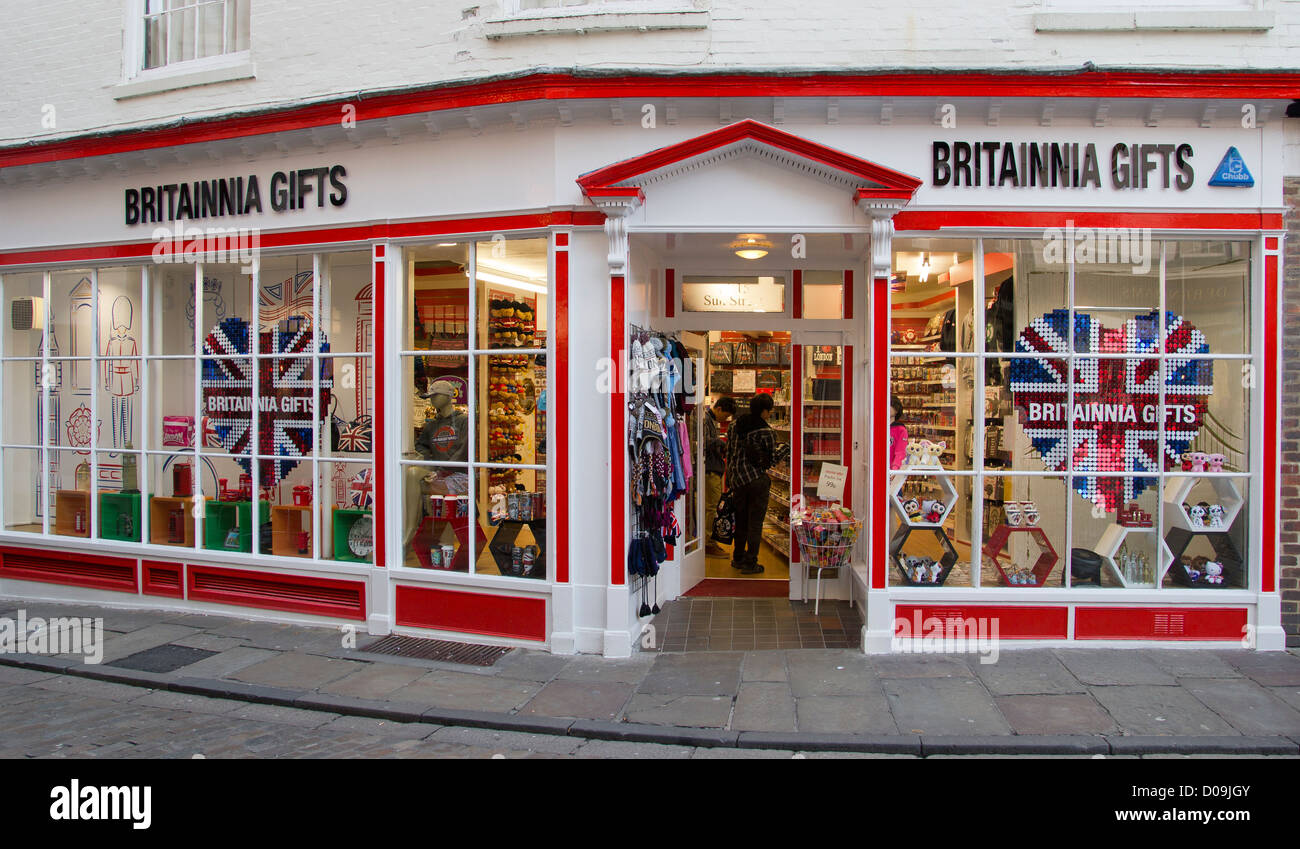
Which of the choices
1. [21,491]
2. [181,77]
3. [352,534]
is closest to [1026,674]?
[352,534]

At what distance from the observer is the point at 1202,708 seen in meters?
5.76

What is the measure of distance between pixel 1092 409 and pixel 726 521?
4011mm

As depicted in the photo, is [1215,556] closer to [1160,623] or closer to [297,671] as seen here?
[1160,623]

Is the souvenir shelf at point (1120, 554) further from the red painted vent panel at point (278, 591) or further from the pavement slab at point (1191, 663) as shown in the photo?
the red painted vent panel at point (278, 591)

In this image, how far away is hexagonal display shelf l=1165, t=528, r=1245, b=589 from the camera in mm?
7141

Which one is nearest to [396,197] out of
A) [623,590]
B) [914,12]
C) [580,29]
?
[580,29]

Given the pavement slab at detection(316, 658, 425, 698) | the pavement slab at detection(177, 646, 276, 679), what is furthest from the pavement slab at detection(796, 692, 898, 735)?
the pavement slab at detection(177, 646, 276, 679)

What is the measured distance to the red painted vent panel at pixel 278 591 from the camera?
7984 millimetres

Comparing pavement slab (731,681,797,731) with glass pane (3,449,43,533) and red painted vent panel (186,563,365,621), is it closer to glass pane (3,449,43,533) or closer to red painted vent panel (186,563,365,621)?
red painted vent panel (186,563,365,621)

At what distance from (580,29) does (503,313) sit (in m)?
2.51

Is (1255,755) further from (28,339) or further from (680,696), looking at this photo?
Result: (28,339)

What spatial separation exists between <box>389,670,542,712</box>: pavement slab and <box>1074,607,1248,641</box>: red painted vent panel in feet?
14.9

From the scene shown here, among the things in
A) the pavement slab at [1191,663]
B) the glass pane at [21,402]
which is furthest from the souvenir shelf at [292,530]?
the pavement slab at [1191,663]

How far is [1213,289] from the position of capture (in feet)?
23.6
